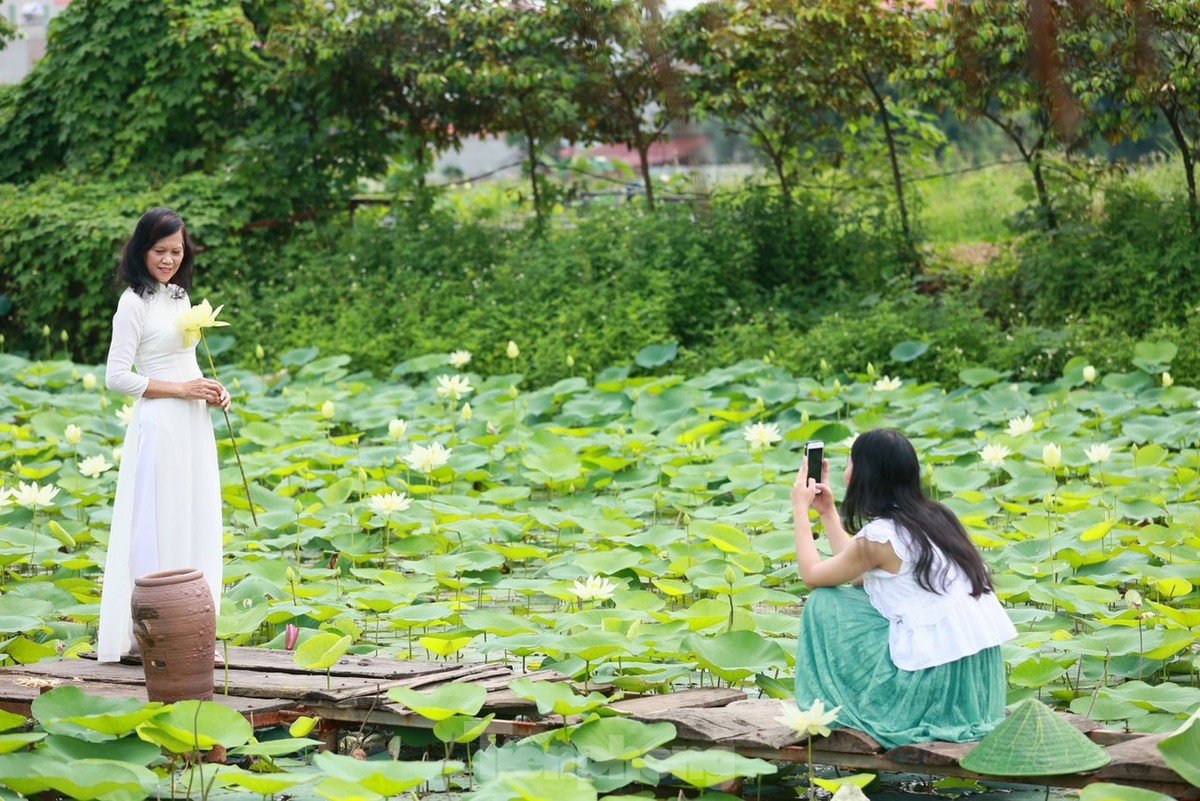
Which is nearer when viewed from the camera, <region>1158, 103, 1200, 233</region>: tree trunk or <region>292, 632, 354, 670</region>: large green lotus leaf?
<region>292, 632, 354, 670</region>: large green lotus leaf

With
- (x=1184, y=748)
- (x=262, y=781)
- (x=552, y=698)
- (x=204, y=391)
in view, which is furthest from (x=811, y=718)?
(x=204, y=391)

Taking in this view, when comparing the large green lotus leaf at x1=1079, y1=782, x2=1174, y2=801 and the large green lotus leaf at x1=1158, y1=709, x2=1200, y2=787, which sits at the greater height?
the large green lotus leaf at x1=1158, y1=709, x2=1200, y2=787

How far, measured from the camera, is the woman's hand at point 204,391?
3.78 meters

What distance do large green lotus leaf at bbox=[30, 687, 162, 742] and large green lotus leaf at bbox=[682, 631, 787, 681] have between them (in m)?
1.13

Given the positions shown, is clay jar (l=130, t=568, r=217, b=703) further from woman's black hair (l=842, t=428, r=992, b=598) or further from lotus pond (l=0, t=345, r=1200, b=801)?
woman's black hair (l=842, t=428, r=992, b=598)

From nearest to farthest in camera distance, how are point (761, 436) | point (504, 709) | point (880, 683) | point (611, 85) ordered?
point (880, 683), point (504, 709), point (761, 436), point (611, 85)

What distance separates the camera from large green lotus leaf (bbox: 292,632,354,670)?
3.10m

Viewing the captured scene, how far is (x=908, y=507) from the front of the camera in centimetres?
292

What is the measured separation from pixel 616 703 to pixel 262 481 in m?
3.22

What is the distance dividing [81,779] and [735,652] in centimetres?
138

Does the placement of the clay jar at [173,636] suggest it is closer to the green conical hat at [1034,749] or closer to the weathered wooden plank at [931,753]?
the weathered wooden plank at [931,753]

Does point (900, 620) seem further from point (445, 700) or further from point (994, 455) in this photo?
point (994, 455)

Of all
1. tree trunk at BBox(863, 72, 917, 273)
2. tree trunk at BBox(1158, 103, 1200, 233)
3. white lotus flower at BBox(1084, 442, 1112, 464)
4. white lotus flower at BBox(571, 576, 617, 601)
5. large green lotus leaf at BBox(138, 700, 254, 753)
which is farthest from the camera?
tree trunk at BBox(863, 72, 917, 273)

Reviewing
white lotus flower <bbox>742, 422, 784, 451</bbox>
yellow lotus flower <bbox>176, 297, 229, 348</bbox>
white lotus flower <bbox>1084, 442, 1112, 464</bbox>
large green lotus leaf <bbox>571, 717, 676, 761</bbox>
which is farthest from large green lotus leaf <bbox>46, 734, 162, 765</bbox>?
white lotus flower <bbox>1084, 442, 1112, 464</bbox>
